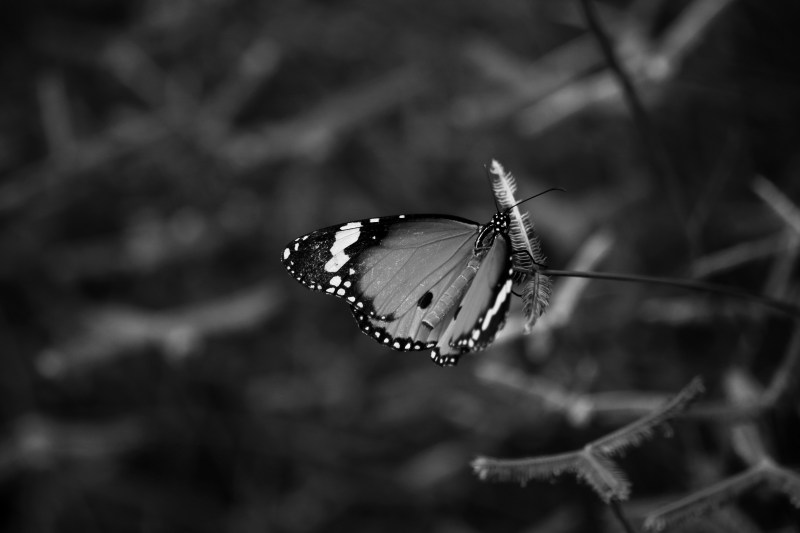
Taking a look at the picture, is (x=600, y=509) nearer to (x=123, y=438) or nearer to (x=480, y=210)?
(x=480, y=210)

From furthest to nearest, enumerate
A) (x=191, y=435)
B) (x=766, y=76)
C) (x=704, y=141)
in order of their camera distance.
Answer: (x=191, y=435)
(x=704, y=141)
(x=766, y=76)

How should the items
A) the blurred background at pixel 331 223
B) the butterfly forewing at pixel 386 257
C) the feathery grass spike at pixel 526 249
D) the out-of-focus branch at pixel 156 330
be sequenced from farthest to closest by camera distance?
the out-of-focus branch at pixel 156 330
the blurred background at pixel 331 223
the butterfly forewing at pixel 386 257
the feathery grass spike at pixel 526 249

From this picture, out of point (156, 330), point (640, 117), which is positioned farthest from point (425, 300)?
point (156, 330)

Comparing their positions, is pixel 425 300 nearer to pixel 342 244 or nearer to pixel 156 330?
pixel 342 244

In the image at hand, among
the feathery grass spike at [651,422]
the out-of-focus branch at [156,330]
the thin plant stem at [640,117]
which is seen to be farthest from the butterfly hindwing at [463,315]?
the out-of-focus branch at [156,330]

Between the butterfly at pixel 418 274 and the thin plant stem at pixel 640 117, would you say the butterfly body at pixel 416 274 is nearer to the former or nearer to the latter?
the butterfly at pixel 418 274

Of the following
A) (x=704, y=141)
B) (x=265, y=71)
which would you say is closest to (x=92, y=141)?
(x=265, y=71)

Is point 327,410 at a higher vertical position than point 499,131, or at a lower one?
lower
